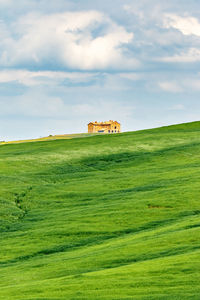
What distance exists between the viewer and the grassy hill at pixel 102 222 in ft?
69.2

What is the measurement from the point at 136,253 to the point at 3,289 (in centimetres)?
704

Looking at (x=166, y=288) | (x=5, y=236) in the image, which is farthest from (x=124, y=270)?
(x=5, y=236)

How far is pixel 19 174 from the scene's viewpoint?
5897 cm

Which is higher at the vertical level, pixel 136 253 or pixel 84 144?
pixel 84 144

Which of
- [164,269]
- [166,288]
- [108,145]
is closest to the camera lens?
[166,288]

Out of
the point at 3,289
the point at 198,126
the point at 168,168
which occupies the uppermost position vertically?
the point at 198,126

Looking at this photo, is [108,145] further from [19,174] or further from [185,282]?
[185,282]

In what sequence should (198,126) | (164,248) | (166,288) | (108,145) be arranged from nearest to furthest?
(166,288) → (164,248) → (108,145) → (198,126)

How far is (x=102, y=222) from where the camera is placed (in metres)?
37.9

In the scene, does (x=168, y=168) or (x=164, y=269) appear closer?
(x=164, y=269)

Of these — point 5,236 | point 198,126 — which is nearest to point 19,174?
point 5,236

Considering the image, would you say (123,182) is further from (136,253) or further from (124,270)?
(124,270)

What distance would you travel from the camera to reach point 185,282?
19.8 meters

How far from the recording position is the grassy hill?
21078 mm
